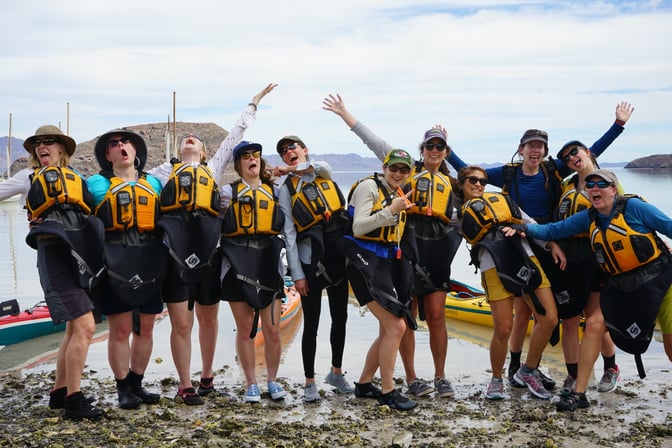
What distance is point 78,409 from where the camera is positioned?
534 centimetres

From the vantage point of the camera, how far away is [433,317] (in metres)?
6.11

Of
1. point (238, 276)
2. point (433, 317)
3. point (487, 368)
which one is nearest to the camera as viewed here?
point (238, 276)

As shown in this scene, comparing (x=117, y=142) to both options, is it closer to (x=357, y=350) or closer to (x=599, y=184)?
(x=599, y=184)

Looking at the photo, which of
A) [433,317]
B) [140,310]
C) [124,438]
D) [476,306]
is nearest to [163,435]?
[124,438]

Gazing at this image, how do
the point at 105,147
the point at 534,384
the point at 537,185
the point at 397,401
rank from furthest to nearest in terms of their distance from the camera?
the point at 537,185, the point at 534,384, the point at 397,401, the point at 105,147

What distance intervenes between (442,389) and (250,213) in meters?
2.34

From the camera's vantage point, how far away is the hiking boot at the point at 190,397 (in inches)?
232

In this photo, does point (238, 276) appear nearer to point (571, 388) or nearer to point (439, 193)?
point (439, 193)

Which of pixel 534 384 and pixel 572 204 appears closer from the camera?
pixel 572 204

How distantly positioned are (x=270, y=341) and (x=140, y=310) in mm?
1107

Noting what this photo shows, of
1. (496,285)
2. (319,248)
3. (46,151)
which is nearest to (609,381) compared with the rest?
(496,285)

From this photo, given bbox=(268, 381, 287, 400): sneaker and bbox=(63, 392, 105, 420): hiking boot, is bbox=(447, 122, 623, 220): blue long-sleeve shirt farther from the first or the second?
bbox=(63, 392, 105, 420): hiking boot

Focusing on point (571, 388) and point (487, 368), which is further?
point (487, 368)

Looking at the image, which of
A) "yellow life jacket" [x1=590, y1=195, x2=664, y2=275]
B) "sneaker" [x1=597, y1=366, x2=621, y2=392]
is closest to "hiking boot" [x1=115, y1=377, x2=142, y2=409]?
"yellow life jacket" [x1=590, y1=195, x2=664, y2=275]
